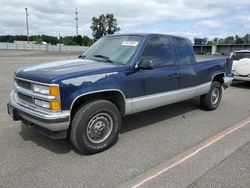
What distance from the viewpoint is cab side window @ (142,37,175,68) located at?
5069 mm

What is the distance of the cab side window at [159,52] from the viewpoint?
5.07 m

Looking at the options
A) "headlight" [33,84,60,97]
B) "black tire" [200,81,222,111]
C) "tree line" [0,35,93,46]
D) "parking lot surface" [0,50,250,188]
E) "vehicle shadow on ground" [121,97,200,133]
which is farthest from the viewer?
"tree line" [0,35,93,46]

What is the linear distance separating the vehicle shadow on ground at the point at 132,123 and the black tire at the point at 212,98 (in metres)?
0.37

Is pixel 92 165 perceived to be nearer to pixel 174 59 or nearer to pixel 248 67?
pixel 174 59

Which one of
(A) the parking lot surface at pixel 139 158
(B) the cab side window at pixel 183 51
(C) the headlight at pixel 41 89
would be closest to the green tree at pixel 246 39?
(B) the cab side window at pixel 183 51

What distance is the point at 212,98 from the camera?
23.2 feet

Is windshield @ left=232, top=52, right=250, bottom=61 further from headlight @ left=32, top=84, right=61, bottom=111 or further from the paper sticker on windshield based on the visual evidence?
headlight @ left=32, top=84, right=61, bottom=111

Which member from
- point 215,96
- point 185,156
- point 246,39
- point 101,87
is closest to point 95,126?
point 101,87

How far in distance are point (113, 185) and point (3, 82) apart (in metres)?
8.67

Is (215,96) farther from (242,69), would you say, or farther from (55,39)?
(55,39)

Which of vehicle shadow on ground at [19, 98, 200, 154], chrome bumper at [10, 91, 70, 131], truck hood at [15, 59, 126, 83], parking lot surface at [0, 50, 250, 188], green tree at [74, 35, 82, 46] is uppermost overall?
green tree at [74, 35, 82, 46]

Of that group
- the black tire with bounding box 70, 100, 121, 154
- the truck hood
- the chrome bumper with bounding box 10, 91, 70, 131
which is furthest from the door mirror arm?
the chrome bumper with bounding box 10, 91, 70, 131

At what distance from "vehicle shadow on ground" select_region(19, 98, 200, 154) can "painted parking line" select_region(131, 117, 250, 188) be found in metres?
1.29

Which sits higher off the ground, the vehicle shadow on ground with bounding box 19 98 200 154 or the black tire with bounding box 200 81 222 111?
the black tire with bounding box 200 81 222 111
